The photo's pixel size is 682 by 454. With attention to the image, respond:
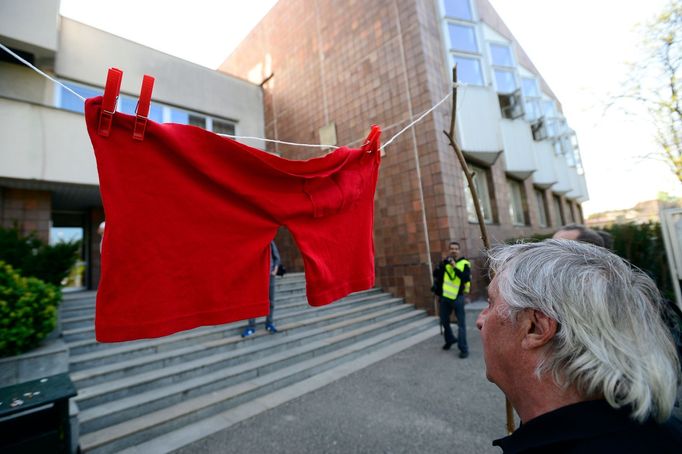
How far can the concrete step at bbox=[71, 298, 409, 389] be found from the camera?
393cm

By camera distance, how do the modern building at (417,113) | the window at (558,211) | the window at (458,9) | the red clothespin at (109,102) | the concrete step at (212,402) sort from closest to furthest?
the red clothespin at (109,102), the concrete step at (212,402), the modern building at (417,113), the window at (458,9), the window at (558,211)

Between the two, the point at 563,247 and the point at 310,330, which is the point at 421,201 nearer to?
the point at 310,330

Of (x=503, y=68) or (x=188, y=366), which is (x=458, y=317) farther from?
(x=503, y=68)

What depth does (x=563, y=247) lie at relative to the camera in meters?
1.08

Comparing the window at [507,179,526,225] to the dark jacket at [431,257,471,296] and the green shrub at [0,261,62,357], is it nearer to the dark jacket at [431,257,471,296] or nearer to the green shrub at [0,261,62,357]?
the dark jacket at [431,257,471,296]

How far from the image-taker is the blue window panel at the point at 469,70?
9.59m

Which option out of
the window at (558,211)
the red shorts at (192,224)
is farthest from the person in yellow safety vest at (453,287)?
the window at (558,211)

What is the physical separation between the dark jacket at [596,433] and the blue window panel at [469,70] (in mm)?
10307

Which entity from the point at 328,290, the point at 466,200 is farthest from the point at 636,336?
the point at 466,200

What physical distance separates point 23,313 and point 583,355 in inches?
193

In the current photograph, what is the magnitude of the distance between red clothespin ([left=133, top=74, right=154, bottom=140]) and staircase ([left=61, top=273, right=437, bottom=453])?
319 cm

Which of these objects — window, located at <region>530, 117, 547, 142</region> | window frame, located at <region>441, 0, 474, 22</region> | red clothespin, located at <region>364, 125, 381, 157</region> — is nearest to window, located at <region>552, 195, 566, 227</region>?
window, located at <region>530, 117, 547, 142</region>

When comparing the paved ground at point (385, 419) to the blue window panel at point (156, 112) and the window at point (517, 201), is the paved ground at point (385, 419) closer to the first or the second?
the window at point (517, 201)

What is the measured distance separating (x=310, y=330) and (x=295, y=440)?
305 centimetres
